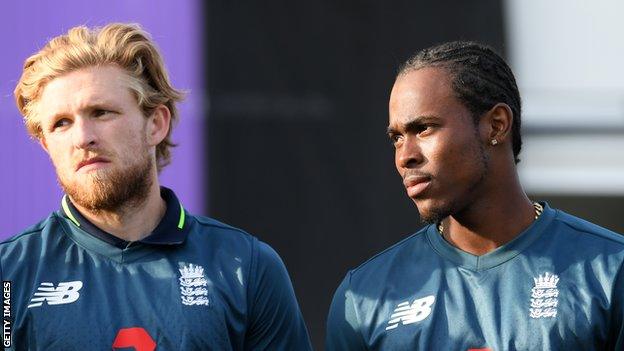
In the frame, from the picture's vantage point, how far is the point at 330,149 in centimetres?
716

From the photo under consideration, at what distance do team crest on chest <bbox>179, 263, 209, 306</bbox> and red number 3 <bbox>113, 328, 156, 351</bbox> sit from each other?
0.55 ft

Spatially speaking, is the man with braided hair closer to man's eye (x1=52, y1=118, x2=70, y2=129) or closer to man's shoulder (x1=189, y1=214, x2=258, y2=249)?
man's shoulder (x1=189, y1=214, x2=258, y2=249)

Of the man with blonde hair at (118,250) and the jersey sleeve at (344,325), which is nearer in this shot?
the man with blonde hair at (118,250)

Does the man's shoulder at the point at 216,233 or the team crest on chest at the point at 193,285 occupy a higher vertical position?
the man's shoulder at the point at 216,233

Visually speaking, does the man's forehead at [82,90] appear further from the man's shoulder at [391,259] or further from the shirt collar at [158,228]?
the man's shoulder at [391,259]

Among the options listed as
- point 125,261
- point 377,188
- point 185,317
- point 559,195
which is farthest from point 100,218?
point 559,195

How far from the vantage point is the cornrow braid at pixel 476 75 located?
12.9ft

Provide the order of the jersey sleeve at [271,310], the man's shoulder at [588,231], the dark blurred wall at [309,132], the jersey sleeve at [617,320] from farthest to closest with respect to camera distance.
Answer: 1. the dark blurred wall at [309,132]
2. the jersey sleeve at [271,310]
3. the man's shoulder at [588,231]
4. the jersey sleeve at [617,320]

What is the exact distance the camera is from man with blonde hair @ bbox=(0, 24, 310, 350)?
12.4 ft

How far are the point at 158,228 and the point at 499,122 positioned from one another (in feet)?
3.77

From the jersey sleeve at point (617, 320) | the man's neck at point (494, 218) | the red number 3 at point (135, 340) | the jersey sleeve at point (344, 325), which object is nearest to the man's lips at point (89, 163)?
the red number 3 at point (135, 340)

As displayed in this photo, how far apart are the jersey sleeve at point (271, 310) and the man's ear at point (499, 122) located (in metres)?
0.81

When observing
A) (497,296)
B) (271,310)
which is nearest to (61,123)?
(271,310)
